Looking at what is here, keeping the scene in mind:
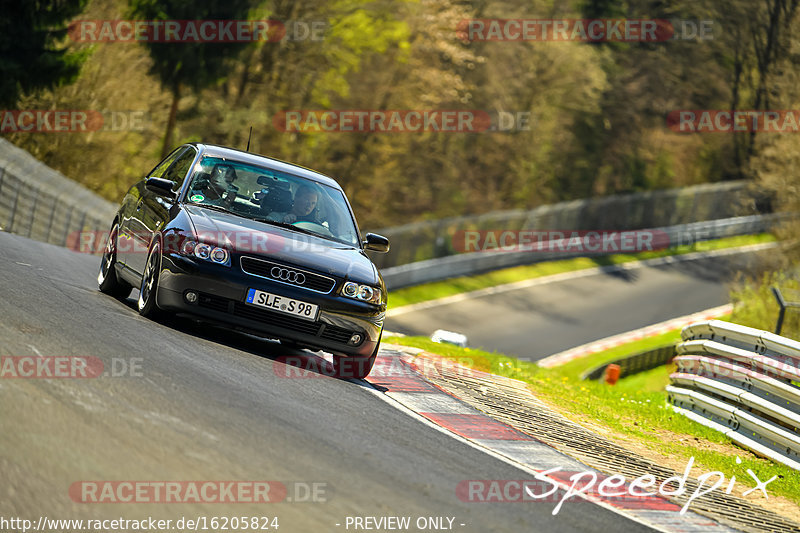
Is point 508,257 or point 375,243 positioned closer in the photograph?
point 375,243

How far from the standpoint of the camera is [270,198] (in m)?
9.88

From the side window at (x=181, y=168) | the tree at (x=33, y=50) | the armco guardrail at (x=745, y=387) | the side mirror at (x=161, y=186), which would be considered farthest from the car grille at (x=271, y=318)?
the tree at (x=33, y=50)

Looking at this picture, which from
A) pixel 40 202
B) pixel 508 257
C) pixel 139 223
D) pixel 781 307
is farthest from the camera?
pixel 508 257

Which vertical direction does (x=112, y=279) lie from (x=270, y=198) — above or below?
below

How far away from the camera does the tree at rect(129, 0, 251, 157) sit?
3553cm

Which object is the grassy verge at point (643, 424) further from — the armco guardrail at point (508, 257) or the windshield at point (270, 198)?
the armco guardrail at point (508, 257)

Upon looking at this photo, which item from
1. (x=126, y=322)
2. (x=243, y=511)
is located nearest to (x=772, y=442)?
Result: (x=126, y=322)

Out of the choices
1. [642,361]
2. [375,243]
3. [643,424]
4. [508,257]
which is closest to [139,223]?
[375,243]

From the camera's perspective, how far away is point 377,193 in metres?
51.7

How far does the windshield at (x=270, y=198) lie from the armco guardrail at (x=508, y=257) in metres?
25.3

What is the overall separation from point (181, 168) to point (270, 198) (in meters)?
1.09

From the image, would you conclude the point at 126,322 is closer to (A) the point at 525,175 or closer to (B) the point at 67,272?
(B) the point at 67,272

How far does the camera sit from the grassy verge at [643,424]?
9688mm

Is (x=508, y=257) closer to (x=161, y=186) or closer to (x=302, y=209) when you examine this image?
(x=302, y=209)
